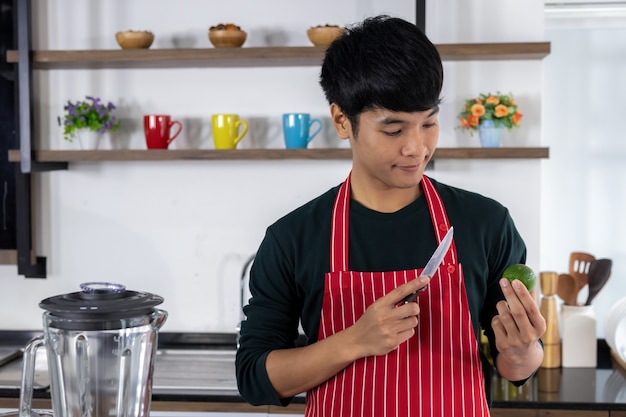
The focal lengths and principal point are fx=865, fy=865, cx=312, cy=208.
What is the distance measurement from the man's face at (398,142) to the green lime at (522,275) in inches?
8.3

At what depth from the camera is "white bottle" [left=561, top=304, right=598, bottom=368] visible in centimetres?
268

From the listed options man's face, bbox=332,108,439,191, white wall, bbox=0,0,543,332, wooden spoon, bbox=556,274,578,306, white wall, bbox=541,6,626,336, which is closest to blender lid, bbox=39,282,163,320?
man's face, bbox=332,108,439,191

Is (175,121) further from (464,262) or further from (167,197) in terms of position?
(464,262)

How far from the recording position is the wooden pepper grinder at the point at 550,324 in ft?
8.80

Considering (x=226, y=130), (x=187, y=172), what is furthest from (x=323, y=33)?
(x=187, y=172)

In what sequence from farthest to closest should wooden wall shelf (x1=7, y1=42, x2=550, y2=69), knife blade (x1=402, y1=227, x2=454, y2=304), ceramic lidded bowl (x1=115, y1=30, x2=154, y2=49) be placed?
ceramic lidded bowl (x1=115, y1=30, x2=154, y2=49) → wooden wall shelf (x1=7, y1=42, x2=550, y2=69) → knife blade (x1=402, y1=227, x2=454, y2=304)

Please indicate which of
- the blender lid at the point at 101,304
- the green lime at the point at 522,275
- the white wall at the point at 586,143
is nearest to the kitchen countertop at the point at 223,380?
the white wall at the point at 586,143

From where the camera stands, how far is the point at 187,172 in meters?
2.94

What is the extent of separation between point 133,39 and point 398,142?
5.23 feet

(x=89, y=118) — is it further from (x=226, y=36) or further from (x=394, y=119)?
(x=394, y=119)

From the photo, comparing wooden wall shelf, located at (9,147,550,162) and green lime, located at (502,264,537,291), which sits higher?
wooden wall shelf, located at (9,147,550,162)

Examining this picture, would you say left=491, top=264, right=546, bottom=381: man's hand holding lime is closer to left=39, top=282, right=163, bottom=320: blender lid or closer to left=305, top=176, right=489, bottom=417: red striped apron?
left=305, top=176, right=489, bottom=417: red striped apron

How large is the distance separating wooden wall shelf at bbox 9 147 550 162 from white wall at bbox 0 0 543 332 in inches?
6.4

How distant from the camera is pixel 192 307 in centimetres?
297
